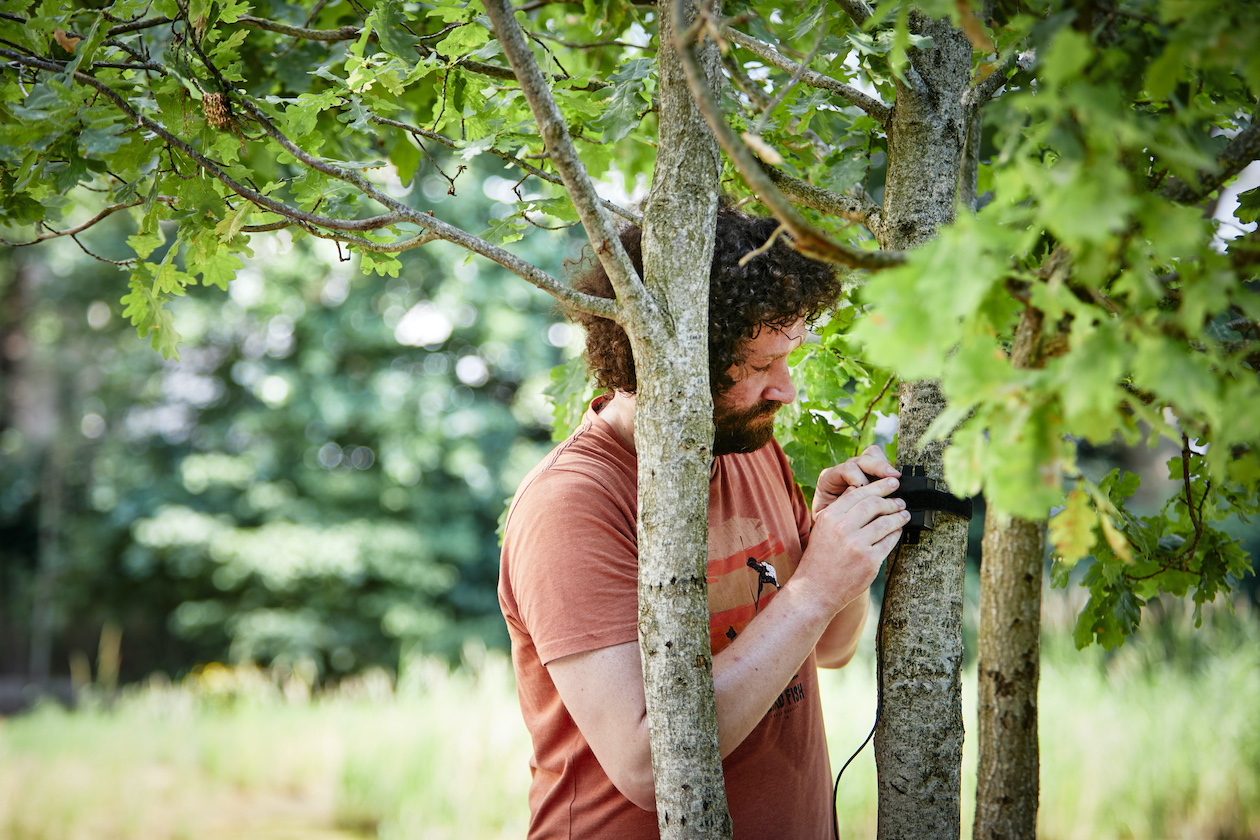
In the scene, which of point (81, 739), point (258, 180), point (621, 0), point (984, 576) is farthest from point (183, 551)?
point (984, 576)

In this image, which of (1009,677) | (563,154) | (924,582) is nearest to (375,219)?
(563,154)

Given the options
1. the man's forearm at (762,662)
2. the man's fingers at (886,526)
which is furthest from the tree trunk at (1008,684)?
the man's forearm at (762,662)

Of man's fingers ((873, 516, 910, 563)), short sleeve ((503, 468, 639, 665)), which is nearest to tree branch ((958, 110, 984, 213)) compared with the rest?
man's fingers ((873, 516, 910, 563))

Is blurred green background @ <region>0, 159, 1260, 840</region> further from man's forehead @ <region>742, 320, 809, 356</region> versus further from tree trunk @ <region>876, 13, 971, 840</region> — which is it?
tree trunk @ <region>876, 13, 971, 840</region>

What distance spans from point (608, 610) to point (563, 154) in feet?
2.11

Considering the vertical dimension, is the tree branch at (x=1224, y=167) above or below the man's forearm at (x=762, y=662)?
above

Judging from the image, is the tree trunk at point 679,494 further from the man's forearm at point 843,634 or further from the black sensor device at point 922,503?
the man's forearm at point 843,634

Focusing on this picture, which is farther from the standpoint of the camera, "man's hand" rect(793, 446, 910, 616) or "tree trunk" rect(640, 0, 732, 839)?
"man's hand" rect(793, 446, 910, 616)

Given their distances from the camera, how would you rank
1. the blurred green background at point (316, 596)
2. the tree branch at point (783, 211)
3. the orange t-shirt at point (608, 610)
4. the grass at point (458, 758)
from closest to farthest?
the tree branch at point (783, 211), the orange t-shirt at point (608, 610), the grass at point (458, 758), the blurred green background at point (316, 596)

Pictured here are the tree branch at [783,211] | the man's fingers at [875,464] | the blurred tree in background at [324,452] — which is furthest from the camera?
the blurred tree in background at [324,452]

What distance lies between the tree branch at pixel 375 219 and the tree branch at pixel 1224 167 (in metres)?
0.67

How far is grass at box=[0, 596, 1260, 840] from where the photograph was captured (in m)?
3.86

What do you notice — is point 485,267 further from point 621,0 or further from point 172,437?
point 621,0

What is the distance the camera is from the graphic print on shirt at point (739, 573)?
1.48 m
